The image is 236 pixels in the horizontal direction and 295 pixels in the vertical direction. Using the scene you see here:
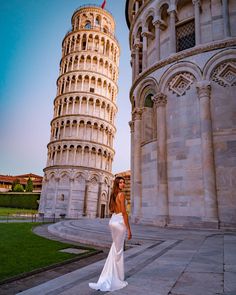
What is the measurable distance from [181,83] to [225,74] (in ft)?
8.63

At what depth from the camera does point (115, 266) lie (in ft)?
13.8

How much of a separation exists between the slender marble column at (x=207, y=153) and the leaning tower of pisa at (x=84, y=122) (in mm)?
32735

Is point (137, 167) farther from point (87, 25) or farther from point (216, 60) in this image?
point (87, 25)

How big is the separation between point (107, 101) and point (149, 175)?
36.9 m

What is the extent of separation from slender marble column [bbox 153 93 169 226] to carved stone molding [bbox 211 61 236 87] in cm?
333

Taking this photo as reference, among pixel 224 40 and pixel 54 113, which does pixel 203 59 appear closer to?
pixel 224 40

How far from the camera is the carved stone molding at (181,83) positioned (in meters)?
15.3

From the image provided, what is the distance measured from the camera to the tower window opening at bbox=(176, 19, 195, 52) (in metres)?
16.7

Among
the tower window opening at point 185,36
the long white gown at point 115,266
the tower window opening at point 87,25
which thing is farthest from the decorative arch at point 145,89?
the tower window opening at point 87,25

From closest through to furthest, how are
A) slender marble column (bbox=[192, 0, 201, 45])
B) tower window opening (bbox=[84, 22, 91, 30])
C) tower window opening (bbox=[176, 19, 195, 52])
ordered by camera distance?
slender marble column (bbox=[192, 0, 201, 45]) → tower window opening (bbox=[176, 19, 195, 52]) → tower window opening (bbox=[84, 22, 91, 30])

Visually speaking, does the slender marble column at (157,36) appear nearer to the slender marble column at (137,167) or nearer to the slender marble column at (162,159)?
the slender marble column at (162,159)

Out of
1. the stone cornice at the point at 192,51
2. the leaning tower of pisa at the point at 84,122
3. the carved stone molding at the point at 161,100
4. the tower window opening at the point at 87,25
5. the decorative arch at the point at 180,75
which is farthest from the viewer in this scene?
the tower window opening at the point at 87,25

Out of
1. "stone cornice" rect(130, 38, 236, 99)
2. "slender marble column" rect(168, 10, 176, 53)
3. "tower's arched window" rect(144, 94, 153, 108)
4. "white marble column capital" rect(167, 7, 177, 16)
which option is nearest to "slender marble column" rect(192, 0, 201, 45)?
"stone cornice" rect(130, 38, 236, 99)

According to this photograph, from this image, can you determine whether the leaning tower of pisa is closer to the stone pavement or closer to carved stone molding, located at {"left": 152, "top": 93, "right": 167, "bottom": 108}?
carved stone molding, located at {"left": 152, "top": 93, "right": 167, "bottom": 108}
